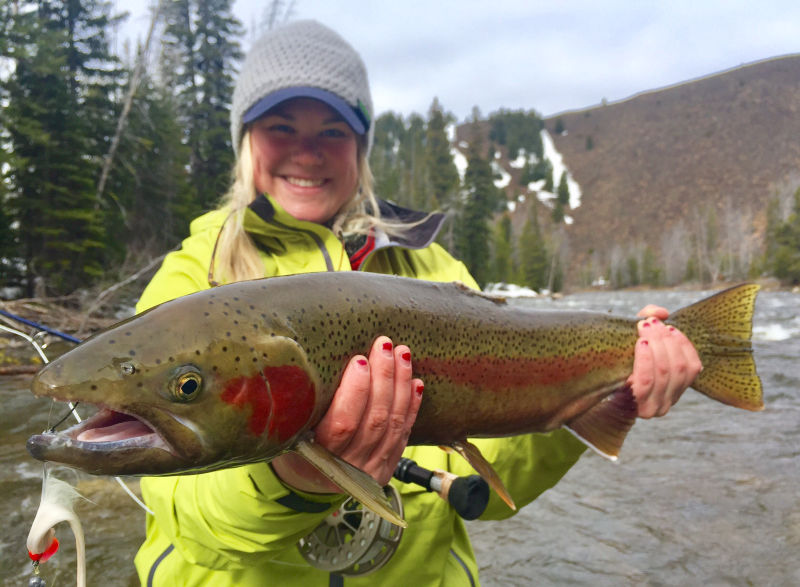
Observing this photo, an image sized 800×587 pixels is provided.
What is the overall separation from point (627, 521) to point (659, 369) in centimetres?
289

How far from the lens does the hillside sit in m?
104

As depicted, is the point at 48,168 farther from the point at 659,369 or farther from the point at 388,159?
the point at 388,159

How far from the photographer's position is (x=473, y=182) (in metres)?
49.7

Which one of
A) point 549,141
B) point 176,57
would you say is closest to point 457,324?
point 176,57

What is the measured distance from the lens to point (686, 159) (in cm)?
11775

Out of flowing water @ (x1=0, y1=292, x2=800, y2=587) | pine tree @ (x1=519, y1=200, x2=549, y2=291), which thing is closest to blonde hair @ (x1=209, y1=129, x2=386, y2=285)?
flowing water @ (x1=0, y1=292, x2=800, y2=587)

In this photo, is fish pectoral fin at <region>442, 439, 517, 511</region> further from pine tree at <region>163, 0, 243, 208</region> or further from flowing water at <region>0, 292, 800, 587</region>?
pine tree at <region>163, 0, 243, 208</region>

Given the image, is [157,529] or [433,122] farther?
[433,122]

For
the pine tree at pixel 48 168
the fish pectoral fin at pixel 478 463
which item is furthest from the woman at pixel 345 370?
the pine tree at pixel 48 168

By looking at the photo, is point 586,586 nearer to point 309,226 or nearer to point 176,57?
point 309,226

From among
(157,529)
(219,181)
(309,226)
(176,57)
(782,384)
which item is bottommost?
(782,384)

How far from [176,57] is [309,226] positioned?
97.5 ft

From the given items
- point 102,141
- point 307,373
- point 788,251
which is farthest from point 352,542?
point 788,251

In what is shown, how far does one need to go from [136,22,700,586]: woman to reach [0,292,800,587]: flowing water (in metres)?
1.31
